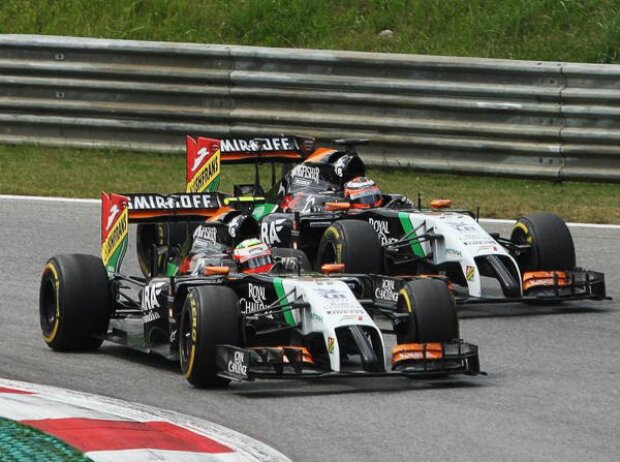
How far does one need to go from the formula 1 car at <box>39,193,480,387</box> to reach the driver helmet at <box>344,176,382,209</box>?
2032 mm

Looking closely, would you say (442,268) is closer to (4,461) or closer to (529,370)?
(529,370)

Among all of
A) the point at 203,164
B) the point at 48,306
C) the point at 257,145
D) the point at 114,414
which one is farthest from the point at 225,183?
the point at 114,414

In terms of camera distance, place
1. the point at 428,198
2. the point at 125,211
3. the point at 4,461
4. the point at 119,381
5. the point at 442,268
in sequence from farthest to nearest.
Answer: the point at 428,198 < the point at 442,268 < the point at 125,211 < the point at 119,381 < the point at 4,461

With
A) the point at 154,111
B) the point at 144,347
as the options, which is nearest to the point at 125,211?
the point at 144,347

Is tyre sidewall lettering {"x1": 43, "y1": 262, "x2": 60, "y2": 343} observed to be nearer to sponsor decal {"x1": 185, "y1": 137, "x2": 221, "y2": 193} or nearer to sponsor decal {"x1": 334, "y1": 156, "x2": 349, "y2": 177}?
sponsor decal {"x1": 185, "y1": 137, "x2": 221, "y2": 193}

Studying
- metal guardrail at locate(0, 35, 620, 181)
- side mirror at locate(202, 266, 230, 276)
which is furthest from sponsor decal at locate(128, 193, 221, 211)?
metal guardrail at locate(0, 35, 620, 181)

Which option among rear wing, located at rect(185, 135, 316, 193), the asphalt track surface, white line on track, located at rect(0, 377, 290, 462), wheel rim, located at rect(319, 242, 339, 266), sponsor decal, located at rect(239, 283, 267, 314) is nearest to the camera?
white line on track, located at rect(0, 377, 290, 462)

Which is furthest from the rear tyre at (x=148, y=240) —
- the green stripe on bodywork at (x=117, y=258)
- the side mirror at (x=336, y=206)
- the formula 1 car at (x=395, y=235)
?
the green stripe on bodywork at (x=117, y=258)

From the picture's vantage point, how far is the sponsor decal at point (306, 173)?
1399cm

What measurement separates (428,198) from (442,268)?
431cm

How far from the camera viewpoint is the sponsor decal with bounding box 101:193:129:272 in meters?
11.5

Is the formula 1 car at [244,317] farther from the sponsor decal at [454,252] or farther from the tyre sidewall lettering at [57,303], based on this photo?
the sponsor decal at [454,252]

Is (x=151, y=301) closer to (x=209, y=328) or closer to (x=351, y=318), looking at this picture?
(x=209, y=328)

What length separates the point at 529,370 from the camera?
10.2 metres
